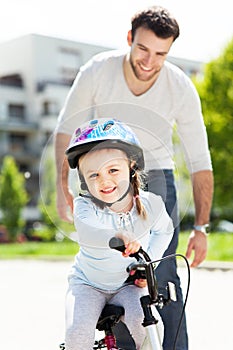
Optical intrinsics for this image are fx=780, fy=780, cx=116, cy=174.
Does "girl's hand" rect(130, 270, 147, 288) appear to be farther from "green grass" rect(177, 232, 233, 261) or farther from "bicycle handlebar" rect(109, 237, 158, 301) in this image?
"green grass" rect(177, 232, 233, 261)

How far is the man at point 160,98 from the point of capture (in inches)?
121

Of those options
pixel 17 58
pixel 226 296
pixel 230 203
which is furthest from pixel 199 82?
pixel 17 58

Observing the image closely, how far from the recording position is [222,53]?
25906 mm

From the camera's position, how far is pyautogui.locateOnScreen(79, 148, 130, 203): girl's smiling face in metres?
2.43

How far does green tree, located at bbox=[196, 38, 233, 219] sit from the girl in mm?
22097

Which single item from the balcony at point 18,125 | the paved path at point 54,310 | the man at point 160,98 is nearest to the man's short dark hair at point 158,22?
the man at point 160,98

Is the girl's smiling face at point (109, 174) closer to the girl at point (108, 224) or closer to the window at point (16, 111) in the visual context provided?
the girl at point (108, 224)

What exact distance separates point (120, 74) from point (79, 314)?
3.88 feet

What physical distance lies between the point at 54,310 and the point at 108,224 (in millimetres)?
6230

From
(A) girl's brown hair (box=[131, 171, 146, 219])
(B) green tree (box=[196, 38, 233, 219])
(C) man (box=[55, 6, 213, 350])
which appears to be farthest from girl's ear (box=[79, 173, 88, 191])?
(B) green tree (box=[196, 38, 233, 219])

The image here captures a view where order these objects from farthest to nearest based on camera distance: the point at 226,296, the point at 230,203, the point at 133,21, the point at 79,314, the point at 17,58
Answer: the point at 17,58 < the point at 230,203 < the point at 226,296 < the point at 133,21 < the point at 79,314

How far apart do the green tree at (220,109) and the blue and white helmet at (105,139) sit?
22143 millimetres

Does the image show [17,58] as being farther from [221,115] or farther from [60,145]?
[60,145]

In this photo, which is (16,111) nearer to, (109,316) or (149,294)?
(109,316)
